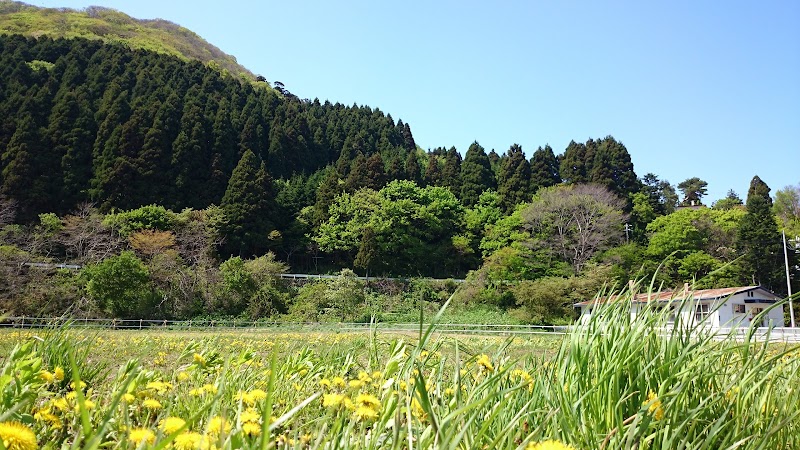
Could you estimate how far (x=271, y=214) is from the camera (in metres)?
33.5

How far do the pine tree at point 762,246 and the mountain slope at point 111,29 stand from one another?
5845 cm

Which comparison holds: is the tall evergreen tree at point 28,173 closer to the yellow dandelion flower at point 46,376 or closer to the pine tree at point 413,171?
the pine tree at point 413,171

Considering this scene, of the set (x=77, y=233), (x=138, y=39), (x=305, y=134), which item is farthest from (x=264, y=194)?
(x=138, y=39)

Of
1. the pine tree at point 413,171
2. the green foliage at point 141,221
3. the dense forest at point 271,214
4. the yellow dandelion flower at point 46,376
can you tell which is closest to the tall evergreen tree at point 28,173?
the dense forest at point 271,214

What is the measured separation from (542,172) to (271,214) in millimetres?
20875

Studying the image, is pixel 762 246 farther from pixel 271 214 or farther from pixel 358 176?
pixel 271 214

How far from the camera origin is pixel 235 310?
22438mm

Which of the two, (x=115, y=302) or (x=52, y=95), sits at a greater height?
(x=52, y=95)

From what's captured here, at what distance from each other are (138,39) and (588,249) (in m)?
61.1

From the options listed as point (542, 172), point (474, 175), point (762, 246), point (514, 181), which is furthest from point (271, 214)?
point (762, 246)

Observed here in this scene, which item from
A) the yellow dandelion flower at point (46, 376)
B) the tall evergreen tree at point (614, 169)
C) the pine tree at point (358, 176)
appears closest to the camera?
the yellow dandelion flower at point (46, 376)

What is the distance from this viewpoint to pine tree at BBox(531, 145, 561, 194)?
38.6m

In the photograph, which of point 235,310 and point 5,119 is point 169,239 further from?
point 5,119

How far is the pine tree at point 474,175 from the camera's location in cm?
3994
